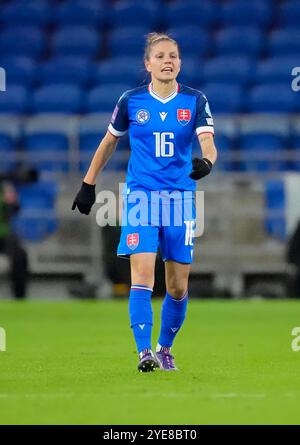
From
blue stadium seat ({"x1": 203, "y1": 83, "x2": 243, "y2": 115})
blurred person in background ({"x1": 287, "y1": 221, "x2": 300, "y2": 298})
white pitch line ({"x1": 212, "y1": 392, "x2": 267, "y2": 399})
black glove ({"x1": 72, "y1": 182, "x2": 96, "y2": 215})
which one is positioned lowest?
white pitch line ({"x1": 212, "y1": 392, "x2": 267, "y2": 399})

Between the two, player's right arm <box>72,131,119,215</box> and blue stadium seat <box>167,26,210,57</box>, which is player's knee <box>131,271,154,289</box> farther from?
blue stadium seat <box>167,26,210,57</box>

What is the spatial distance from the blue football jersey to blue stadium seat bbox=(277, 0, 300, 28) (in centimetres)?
1425

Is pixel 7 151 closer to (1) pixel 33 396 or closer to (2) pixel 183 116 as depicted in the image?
(2) pixel 183 116

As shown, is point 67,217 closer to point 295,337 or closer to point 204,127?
point 295,337

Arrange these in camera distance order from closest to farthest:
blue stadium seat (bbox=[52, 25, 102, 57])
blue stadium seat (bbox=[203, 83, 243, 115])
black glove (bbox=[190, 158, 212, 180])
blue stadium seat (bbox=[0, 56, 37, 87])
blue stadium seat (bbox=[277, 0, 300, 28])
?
black glove (bbox=[190, 158, 212, 180]), blue stadium seat (bbox=[203, 83, 243, 115]), blue stadium seat (bbox=[0, 56, 37, 87]), blue stadium seat (bbox=[277, 0, 300, 28]), blue stadium seat (bbox=[52, 25, 102, 57])

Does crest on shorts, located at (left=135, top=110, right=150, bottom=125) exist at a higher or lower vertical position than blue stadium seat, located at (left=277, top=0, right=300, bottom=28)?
lower

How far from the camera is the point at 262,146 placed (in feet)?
68.5

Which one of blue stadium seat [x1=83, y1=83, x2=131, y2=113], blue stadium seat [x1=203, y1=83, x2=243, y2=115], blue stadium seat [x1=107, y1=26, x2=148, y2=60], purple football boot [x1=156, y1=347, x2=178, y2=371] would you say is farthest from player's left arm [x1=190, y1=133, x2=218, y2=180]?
blue stadium seat [x1=107, y1=26, x2=148, y2=60]

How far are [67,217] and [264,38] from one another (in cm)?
525

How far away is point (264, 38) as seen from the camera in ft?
75.4

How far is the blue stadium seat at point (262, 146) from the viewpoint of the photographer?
20.6 m

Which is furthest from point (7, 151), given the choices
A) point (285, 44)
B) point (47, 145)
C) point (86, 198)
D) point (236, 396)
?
point (236, 396)

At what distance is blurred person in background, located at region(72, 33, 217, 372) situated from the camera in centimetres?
893

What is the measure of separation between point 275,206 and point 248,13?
476 cm
